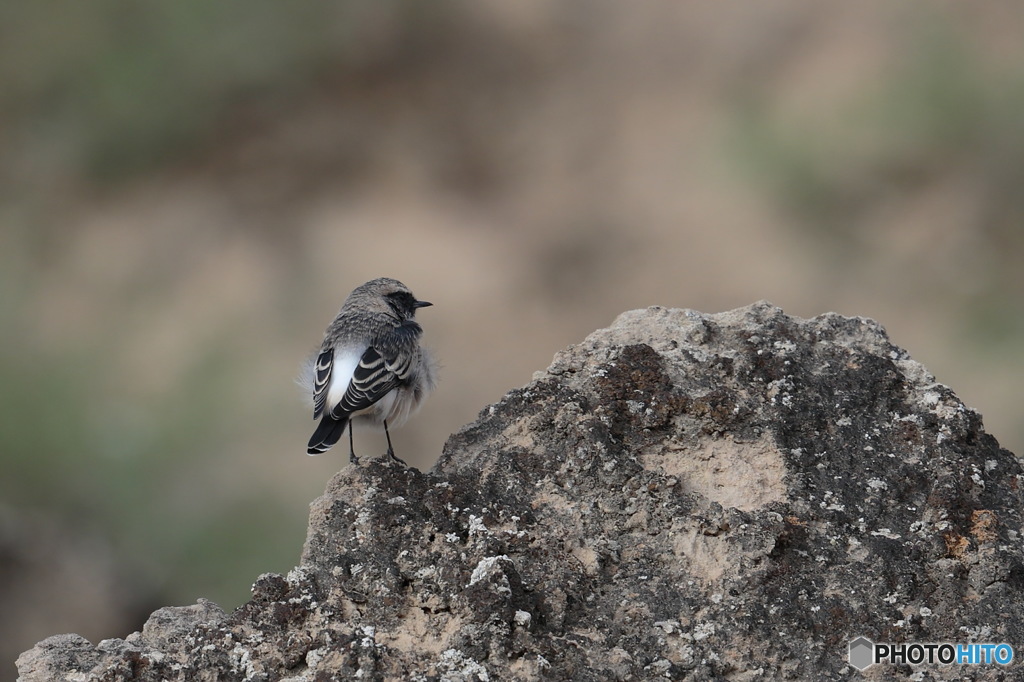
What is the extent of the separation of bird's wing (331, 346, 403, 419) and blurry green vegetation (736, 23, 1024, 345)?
1142 centimetres

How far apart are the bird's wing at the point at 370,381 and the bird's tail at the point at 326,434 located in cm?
4

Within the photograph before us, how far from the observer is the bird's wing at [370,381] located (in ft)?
18.4

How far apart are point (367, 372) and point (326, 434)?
42cm

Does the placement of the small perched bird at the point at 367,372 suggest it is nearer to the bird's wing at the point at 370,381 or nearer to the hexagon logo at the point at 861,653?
the bird's wing at the point at 370,381

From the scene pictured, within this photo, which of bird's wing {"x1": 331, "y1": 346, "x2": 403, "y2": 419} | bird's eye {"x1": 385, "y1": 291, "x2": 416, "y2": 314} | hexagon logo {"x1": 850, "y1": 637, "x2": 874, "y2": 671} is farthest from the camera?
bird's eye {"x1": 385, "y1": 291, "x2": 416, "y2": 314}

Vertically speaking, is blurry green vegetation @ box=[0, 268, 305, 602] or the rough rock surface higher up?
blurry green vegetation @ box=[0, 268, 305, 602]

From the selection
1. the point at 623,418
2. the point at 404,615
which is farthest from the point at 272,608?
the point at 623,418

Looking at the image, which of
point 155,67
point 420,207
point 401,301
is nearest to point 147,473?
point 420,207

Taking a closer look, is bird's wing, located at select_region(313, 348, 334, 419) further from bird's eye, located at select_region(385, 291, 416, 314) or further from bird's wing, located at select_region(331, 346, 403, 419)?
bird's eye, located at select_region(385, 291, 416, 314)

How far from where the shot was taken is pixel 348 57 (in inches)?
733

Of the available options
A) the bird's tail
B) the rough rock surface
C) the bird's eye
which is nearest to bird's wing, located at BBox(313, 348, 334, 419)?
the bird's tail

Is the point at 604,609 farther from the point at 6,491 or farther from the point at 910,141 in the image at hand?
the point at 910,141

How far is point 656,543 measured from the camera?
437 cm

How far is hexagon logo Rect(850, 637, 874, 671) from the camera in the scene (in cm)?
395
